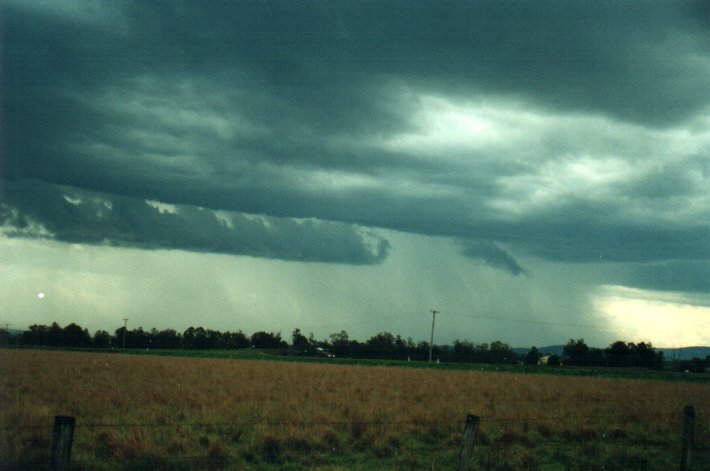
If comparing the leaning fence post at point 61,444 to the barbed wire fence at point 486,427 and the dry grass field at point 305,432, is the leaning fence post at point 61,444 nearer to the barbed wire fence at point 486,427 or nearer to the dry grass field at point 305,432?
the barbed wire fence at point 486,427

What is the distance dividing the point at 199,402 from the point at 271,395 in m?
4.93

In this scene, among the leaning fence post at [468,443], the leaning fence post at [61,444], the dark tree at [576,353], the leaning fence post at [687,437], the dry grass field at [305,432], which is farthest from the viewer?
the dark tree at [576,353]

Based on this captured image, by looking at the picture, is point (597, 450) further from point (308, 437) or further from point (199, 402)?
point (199, 402)

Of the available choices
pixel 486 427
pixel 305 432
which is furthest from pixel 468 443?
pixel 486 427

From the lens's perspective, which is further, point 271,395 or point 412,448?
point 271,395

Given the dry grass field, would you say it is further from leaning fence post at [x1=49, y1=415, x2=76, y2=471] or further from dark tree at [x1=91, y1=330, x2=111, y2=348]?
dark tree at [x1=91, y1=330, x2=111, y2=348]

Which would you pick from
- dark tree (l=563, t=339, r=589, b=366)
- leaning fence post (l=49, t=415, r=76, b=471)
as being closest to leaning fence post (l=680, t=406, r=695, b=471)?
leaning fence post (l=49, t=415, r=76, b=471)

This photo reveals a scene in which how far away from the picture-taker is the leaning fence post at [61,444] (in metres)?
6.94

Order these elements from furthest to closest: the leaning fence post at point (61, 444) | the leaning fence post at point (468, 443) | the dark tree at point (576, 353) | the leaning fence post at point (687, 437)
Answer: the dark tree at point (576, 353)
the leaning fence post at point (687, 437)
the leaning fence post at point (468, 443)
the leaning fence post at point (61, 444)

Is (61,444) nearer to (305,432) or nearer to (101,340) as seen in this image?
(305,432)

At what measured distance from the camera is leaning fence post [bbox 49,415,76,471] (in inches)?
273

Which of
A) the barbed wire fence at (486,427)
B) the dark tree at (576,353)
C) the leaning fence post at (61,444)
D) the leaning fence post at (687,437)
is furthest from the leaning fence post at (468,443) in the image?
the dark tree at (576,353)

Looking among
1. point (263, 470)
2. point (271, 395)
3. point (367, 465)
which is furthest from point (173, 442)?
point (271, 395)

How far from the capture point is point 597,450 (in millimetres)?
16312
